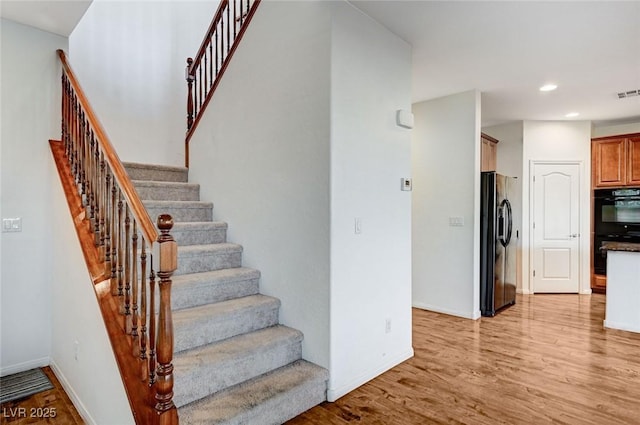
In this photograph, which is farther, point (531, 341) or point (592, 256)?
point (592, 256)

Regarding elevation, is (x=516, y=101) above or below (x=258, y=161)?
above

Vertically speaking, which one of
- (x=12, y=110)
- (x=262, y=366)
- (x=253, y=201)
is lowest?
(x=262, y=366)

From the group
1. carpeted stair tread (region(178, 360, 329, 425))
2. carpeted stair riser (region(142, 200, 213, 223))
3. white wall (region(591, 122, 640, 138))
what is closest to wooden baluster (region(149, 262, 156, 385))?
carpeted stair tread (region(178, 360, 329, 425))

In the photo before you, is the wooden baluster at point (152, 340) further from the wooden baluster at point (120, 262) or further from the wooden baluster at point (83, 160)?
the wooden baluster at point (83, 160)

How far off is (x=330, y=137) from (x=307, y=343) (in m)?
1.48

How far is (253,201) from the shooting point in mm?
3125

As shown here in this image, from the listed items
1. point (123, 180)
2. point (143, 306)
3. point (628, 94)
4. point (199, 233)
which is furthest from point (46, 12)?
point (628, 94)

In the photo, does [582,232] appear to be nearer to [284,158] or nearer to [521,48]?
[521,48]

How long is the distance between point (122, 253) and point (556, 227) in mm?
6157

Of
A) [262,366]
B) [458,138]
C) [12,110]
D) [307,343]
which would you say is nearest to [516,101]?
[458,138]

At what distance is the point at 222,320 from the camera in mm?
2498

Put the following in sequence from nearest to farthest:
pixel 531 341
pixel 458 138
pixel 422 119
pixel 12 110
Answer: pixel 12 110, pixel 531 341, pixel 458 138, pixel 422 119

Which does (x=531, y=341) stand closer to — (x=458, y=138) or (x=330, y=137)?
(x=458, y=138)

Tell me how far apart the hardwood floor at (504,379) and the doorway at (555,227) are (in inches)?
64.8
